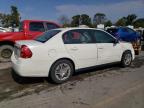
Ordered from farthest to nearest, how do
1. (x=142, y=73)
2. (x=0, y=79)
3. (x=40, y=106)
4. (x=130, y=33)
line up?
(x=130, y=33) → (x=142, y=73) → (x=0, y=79) → (x=40, y=106)

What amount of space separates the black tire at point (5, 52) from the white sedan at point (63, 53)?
345 centimetres

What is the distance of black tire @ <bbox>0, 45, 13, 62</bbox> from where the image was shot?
382 inches

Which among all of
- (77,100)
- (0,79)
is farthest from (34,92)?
(0,79)

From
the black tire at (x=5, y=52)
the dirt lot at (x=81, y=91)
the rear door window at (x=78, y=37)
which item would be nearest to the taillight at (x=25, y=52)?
the dirt lot at (x=81, y=91)

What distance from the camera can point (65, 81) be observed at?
6.27m

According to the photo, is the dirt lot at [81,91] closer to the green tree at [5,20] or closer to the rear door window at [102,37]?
the rear door window at [102,37]

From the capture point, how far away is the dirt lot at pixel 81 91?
464cm

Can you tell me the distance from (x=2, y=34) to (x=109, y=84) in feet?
18.3

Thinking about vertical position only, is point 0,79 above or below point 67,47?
below

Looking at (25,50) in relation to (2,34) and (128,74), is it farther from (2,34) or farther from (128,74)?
(2,34)

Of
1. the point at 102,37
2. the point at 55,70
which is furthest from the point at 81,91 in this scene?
the point at 102,37

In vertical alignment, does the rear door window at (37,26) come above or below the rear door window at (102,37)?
above

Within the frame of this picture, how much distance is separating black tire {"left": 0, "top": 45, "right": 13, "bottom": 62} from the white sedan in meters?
3.45

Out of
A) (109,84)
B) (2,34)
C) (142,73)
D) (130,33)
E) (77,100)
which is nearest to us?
(77,100)
